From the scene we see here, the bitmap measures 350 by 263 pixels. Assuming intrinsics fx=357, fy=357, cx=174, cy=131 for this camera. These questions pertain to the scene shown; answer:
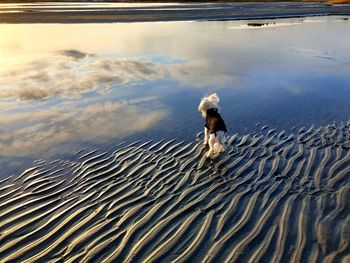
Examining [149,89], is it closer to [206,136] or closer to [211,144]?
[206,136]

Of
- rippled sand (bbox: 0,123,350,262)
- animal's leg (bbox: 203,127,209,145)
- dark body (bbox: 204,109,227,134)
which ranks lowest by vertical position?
rippled sand (bbox: 0,123,350,262)

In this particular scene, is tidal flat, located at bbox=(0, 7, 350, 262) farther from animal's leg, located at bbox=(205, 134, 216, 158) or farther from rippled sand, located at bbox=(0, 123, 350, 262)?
animal's leg, located at bbox=(205, 134, 216, 158)

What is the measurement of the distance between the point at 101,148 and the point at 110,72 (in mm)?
6884

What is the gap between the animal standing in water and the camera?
730 cm

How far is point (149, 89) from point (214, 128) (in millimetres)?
4994

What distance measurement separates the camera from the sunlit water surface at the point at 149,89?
8.57 metres

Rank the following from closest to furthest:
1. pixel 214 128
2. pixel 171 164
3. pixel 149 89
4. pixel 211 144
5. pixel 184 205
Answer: pixel 184 205 < pixel 171 164 < pixel 214 128 < pixel 211 144 < pixel 149 89

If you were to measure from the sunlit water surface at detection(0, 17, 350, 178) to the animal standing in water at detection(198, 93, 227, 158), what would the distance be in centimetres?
96

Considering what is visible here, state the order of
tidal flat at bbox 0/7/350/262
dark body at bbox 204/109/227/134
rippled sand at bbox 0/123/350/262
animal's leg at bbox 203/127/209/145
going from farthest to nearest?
animal's leg at bbox 203/127/209/145 → dark body at bbox 204/109/227/134 → tidal flat at bbox 0/7/350/262 → rippled sand at bbox 0/123/350/262

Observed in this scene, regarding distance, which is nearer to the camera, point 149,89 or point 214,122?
point 214,122

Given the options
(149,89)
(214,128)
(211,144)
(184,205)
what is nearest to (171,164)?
(211,144)

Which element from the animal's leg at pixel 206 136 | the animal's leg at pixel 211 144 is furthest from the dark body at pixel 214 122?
the animal's leg at pixel 206 136

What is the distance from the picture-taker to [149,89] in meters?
11.8

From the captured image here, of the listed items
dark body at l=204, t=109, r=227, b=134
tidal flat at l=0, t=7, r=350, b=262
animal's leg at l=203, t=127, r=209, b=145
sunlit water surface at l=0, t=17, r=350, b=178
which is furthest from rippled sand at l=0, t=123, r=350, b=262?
sunlit water surface at l=0, t=17, r=350, b=178
